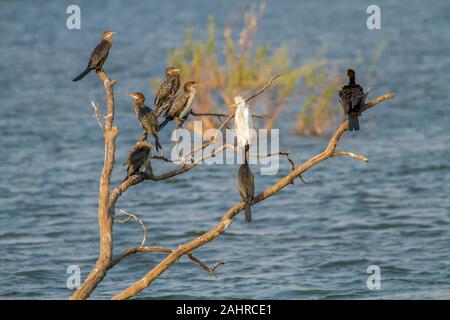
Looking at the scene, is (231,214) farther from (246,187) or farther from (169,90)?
(169,90)

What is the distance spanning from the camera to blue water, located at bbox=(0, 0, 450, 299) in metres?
15.6

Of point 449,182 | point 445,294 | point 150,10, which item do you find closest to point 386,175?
point 449,182

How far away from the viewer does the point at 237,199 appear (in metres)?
19.8

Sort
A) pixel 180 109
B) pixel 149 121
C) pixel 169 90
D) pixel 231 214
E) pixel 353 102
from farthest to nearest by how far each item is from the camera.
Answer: pixel 169 90 → pixel 180 109 → pixel 149 121 → pixel 353 102 → pixel 231 214

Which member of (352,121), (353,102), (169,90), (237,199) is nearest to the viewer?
(352,121)

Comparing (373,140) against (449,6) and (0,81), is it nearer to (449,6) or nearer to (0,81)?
(0,81)

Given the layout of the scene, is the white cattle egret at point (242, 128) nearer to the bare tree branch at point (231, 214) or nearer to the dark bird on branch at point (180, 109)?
the bare tree branch at point (231, 214)

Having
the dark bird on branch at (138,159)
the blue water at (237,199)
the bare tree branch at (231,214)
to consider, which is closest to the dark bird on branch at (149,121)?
the dark bird on branch at (138,159)

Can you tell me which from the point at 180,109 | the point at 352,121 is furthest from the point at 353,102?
the point at 180,109

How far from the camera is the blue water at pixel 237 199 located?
51.3ft

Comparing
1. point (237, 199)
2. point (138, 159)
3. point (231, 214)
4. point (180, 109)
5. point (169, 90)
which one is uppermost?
point (169, 90)

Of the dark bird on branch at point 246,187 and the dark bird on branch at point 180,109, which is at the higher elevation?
the dark bird on branch at point 180,109

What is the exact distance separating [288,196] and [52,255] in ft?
16.3

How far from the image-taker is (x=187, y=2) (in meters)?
46.2
